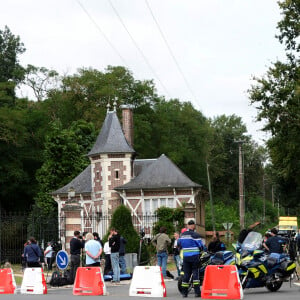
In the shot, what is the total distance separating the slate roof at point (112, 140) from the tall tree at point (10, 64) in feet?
60.8

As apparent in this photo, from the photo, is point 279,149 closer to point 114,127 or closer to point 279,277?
point 114,127

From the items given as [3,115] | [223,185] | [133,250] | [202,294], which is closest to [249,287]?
[202,294]

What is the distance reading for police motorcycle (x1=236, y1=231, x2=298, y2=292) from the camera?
70.2 feet

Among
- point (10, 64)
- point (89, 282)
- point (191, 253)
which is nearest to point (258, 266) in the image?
point (191, 253)

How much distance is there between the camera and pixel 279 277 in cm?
2200

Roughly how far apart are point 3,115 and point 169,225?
25.6m

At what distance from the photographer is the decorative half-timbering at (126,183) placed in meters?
55.1

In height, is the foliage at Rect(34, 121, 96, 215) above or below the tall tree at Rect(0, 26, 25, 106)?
below

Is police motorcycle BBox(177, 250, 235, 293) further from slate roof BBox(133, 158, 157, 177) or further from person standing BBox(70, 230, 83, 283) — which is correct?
slate roof BBox(133, 158, 157, 177)

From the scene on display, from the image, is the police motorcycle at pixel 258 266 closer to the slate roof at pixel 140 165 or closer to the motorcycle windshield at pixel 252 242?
the motorcycle windshield at pixel 252 242

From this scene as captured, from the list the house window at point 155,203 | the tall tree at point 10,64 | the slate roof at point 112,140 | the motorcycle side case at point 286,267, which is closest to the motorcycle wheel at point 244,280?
the motorcycle side case at point 286,267

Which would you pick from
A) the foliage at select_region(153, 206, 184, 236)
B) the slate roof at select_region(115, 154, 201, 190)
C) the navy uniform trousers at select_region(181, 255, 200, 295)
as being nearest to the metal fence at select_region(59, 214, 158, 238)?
the foliage at select_region(153, 206, 184, 236)

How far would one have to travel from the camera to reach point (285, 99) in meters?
42.1

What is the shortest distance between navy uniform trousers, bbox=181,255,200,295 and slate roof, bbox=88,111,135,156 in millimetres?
36718
